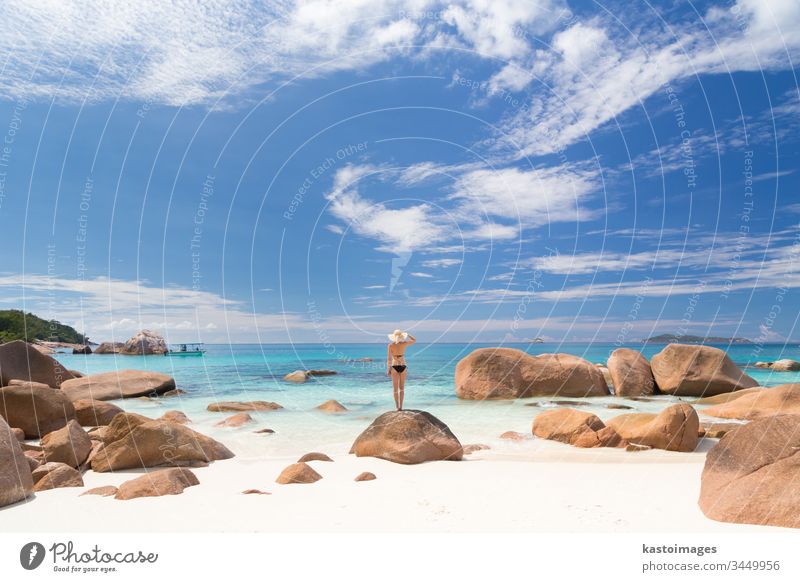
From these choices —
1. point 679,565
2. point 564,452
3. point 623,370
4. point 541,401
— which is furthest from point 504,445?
point 623,370

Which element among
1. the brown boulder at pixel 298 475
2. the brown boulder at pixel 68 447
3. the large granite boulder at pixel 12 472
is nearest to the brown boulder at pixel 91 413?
the brown boulder at pixel 68 447

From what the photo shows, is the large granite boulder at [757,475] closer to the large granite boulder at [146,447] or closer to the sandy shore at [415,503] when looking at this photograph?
the sandy shore at [415,503]

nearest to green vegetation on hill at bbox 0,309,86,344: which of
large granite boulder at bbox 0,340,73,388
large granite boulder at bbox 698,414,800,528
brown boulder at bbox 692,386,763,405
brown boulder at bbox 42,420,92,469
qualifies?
large granite boulder at bbox 0,340,73,388

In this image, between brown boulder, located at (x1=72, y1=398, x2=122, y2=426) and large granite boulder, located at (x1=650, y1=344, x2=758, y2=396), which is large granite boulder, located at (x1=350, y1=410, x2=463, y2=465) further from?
large granite boulder, located at (x1=650, y1=344, x2=758, y2=396)

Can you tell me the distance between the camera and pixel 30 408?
1174cm

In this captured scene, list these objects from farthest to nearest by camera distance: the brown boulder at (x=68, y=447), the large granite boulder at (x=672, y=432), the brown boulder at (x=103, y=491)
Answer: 1. the large granite boulder at (x=672, y=432)
2. the brown boulder at (x=68, y=447)
3. the brown boulder at (x=103, y=491)

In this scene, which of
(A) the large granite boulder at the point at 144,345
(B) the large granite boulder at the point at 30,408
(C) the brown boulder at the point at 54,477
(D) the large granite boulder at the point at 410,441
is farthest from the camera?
(A) the large granite boulder at the point at 144,345

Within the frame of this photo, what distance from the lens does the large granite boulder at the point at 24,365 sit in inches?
614

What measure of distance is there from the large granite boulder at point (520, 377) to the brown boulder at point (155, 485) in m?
15.9

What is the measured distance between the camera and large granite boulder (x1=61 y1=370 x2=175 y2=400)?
826 inches

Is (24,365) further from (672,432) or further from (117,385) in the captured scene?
(672,432)

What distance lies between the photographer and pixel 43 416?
465 inches

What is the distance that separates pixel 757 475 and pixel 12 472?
8608mm

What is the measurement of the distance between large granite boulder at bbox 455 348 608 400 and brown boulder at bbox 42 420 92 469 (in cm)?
1560
